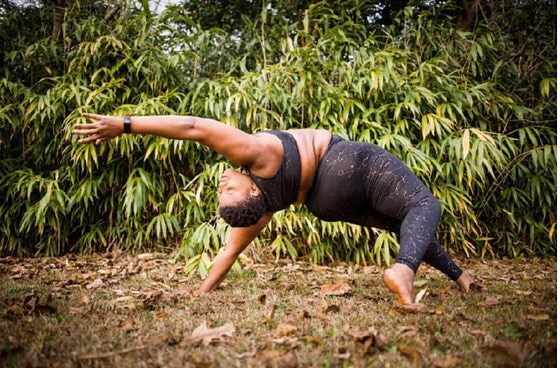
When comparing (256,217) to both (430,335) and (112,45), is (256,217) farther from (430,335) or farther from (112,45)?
(112,45)

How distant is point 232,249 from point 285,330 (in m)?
0.94

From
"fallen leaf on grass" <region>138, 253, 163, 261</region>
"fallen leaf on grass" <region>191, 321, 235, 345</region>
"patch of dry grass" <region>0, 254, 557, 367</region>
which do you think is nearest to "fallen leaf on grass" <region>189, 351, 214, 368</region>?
"patch of dry grass" <region>0, 254, 557, 367</region>

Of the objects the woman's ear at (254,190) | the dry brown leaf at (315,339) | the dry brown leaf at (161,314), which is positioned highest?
the woman's ear at (254,190)

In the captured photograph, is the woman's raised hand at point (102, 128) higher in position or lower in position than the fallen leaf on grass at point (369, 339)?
higher

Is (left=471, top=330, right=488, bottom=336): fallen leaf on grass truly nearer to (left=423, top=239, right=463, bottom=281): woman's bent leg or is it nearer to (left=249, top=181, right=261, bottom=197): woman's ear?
(left=423, top=239, right=463, bottom=281): woman's bent leg

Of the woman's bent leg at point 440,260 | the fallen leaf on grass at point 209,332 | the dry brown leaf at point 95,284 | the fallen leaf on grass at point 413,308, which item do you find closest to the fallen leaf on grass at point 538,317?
the fallen leaf on grass at point 413,308

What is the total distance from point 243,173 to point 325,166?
0.45 metres

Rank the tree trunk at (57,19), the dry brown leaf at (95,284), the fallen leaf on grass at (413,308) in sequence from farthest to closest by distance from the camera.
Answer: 1. the tree trunk at (57,19)
2. the dry brown leaf at (95,284)
3. the fallen leaf on grass at (413,308)

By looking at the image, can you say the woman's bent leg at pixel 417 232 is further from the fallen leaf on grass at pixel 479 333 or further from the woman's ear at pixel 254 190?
the woman's ear at pixel 254 190

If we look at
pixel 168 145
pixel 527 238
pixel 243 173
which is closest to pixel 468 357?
pixel 243 173

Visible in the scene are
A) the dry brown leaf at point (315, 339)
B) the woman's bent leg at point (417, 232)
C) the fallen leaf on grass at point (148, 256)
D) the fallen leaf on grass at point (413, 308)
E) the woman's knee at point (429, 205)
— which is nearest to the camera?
the dry brown leaf at point (315, 339)

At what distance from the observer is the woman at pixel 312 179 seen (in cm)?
188

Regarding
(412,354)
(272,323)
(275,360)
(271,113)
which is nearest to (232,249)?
(272,323)

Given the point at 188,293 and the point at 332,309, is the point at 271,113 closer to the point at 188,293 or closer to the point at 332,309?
the point at 188,293
